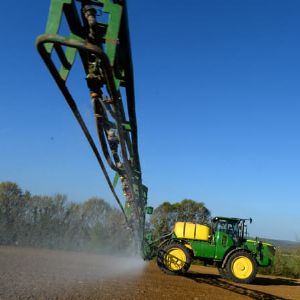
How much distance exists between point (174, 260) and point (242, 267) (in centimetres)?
266

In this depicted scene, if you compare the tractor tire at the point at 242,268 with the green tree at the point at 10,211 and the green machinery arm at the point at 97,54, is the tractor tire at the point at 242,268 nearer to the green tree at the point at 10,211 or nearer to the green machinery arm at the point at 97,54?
the green machinery arm at the point at 97,54

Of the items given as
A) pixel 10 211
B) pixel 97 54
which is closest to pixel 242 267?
pixel 97 54

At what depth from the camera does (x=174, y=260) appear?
1820 centimetres

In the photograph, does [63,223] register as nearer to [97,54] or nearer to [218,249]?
[218,249]

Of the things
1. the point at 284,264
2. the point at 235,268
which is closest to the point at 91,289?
the point at 235,268

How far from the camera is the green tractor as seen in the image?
59.4 ft

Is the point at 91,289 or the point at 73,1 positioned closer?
the point at 73,1

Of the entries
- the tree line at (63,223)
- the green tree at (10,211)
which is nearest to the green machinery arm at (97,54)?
the tree line at (63,223)

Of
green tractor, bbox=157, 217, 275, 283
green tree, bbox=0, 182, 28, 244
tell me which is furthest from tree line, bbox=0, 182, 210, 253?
green tractor, bbox=157, 217, 275, 283

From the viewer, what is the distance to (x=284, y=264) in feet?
97.1

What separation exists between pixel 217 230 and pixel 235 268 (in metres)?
1.76

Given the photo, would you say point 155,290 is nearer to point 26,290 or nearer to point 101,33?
point 26,290

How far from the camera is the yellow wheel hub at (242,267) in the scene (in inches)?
710

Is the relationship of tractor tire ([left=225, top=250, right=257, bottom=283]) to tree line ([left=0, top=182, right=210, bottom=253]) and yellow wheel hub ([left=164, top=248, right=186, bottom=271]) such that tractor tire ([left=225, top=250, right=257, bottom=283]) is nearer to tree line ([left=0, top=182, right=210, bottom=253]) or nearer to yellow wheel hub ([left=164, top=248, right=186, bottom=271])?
yellow wheel hub ([left=164, top=248, right=186, bottom=271])
